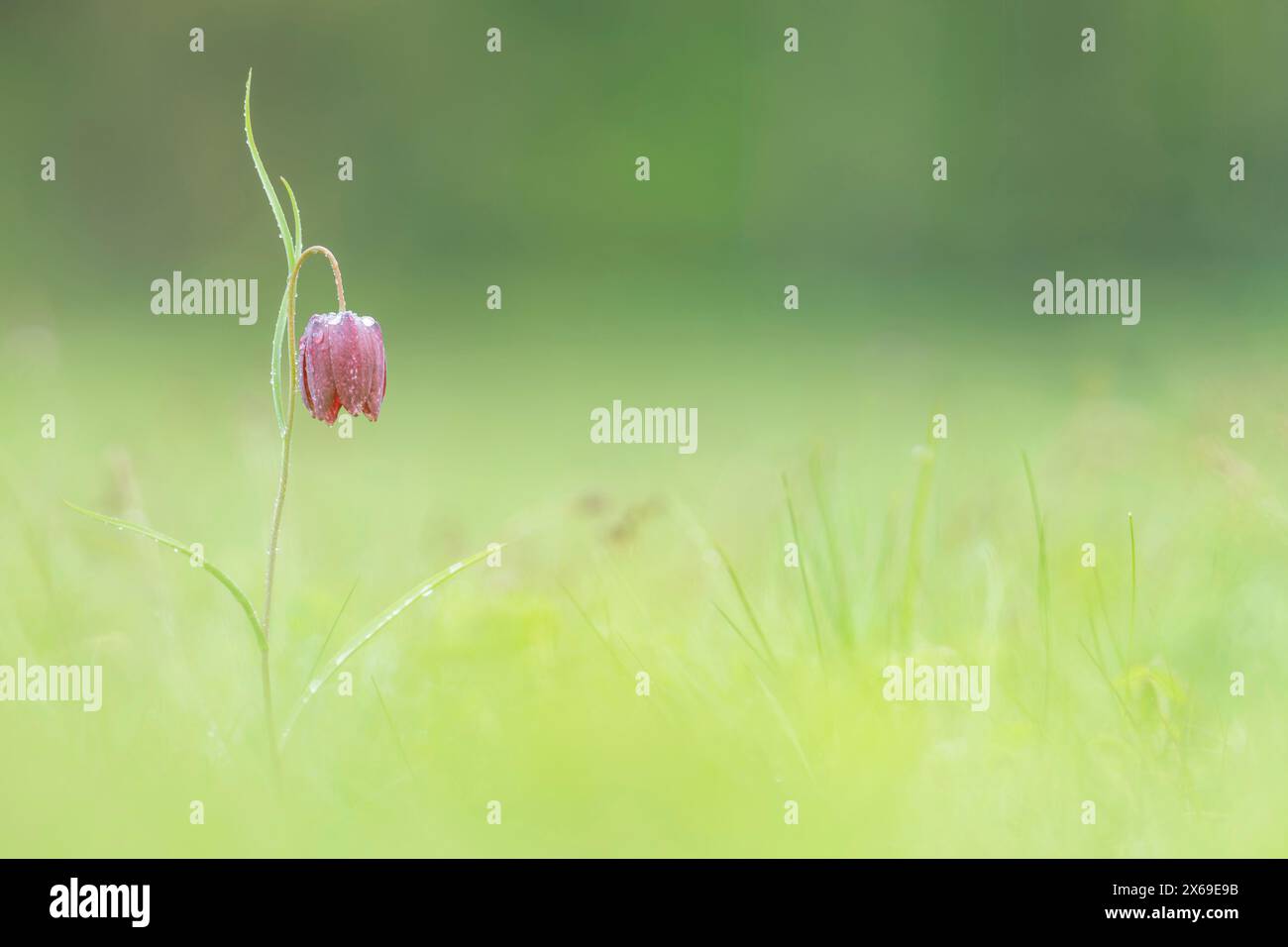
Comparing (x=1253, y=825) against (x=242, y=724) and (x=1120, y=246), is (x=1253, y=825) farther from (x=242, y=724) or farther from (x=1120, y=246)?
(x=1120, y=246)

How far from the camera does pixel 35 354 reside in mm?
2123
